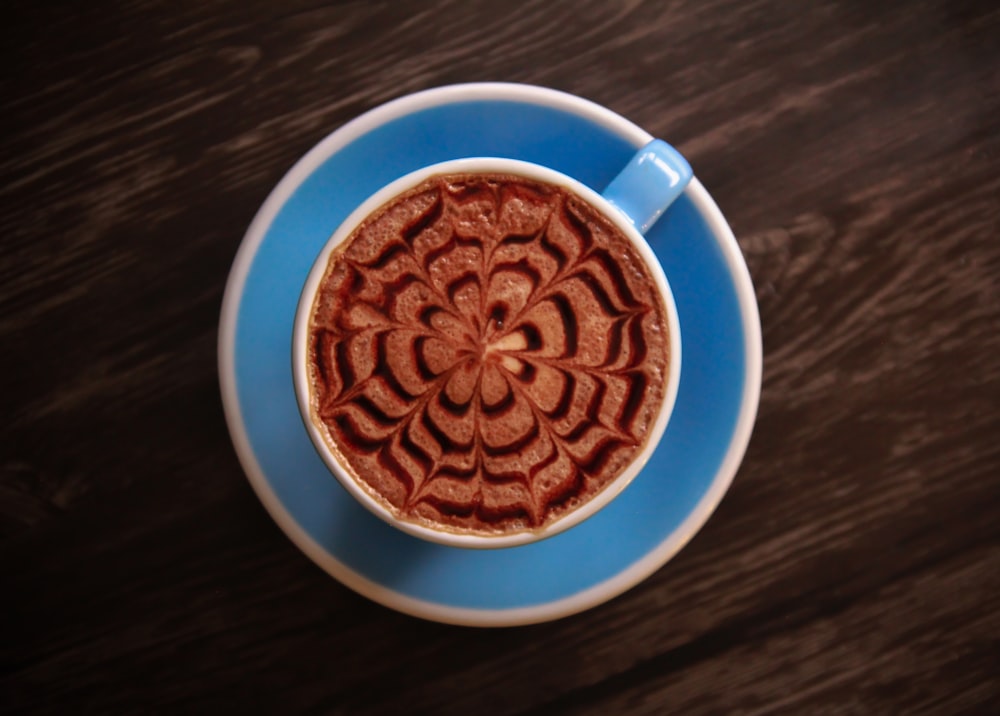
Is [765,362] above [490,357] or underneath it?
underneath

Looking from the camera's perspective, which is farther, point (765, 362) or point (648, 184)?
point (765, 362)

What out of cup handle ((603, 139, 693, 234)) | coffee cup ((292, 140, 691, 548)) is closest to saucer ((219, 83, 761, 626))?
cup handle ((603, 139, 693, 234))

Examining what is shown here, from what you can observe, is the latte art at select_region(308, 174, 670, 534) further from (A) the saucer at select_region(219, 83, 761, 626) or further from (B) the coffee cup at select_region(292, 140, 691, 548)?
(A) the saucer at select_region(219, 83, 761, 626)

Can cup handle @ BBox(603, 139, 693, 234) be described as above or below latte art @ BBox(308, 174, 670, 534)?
above

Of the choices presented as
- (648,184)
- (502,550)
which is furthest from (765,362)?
(502,550)

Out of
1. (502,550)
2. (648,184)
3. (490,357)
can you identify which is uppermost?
(648,184)

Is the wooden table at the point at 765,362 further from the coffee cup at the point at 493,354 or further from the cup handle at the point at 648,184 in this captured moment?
the coffee cup at the point at 493,354

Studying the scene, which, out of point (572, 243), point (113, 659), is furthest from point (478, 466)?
point (113, 659)

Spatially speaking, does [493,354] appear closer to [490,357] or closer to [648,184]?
[490,357]
